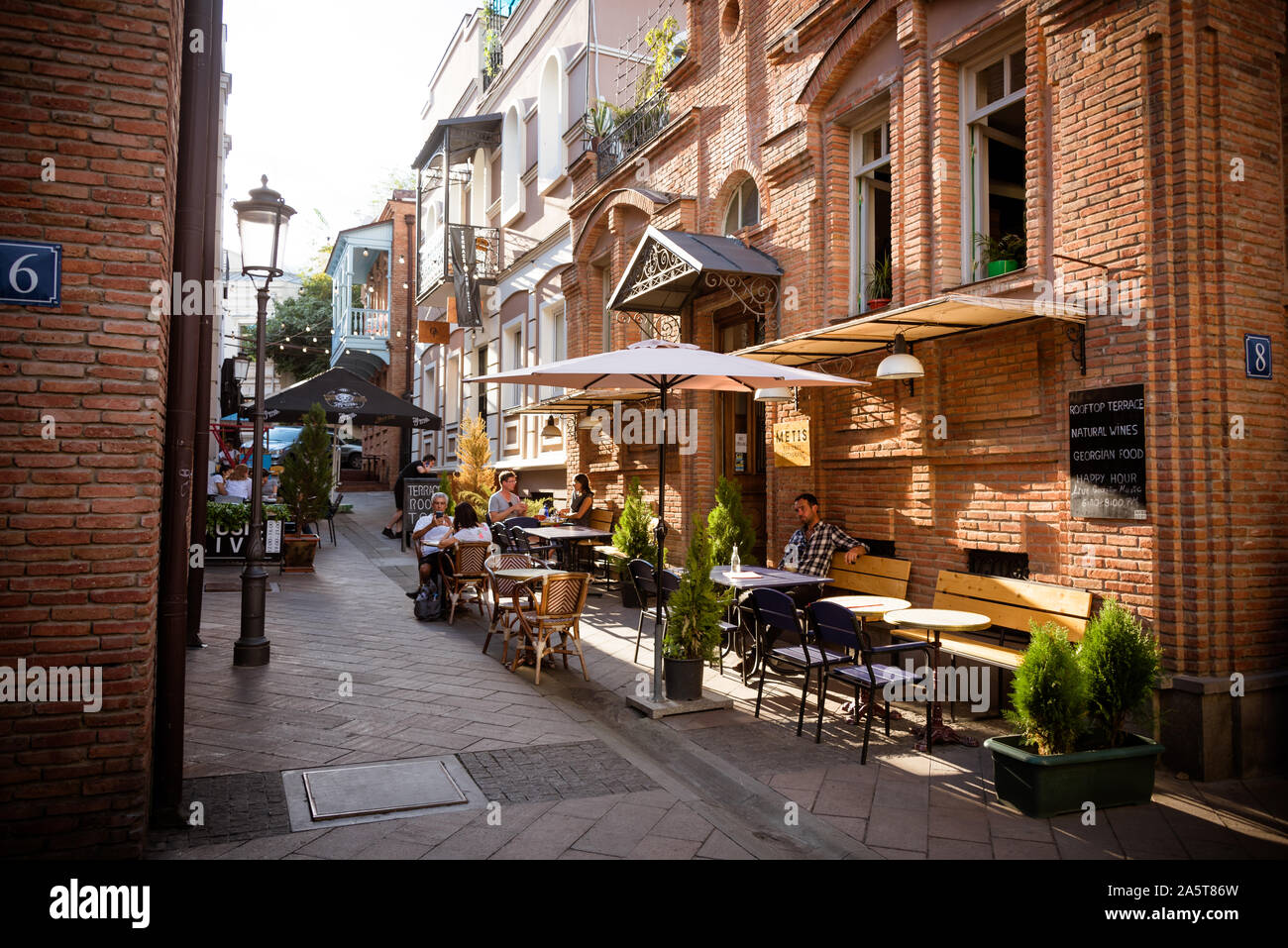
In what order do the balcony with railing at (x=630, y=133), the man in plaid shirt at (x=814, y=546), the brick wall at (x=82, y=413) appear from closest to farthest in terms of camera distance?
the brick wall at (x=82, y=413)
the man in plaid shirt at (x=814, y=546)
the balcony with railing at (x=630, y=133)

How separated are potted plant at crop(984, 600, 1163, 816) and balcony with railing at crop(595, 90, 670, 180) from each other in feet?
34.4

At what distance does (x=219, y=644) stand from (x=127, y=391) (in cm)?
522

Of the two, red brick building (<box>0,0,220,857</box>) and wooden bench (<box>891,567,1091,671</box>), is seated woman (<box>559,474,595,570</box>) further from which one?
red brick building (<box>0,0,220,857</box>)

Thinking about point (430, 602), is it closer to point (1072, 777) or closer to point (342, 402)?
point (342, 402)

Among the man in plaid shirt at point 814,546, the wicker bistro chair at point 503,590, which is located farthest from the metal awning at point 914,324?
the wicker bistro chair at point 503,590

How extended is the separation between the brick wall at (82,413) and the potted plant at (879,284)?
6.68 m

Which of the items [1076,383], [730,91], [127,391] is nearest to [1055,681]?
[1076,383]

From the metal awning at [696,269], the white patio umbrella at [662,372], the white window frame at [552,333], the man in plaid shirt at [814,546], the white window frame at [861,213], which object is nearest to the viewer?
the white patio umbrella at [662,372]

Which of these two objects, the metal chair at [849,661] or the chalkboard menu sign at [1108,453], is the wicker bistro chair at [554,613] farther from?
the chalkboard menu sign at [1108,453]

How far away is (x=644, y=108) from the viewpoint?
14.2m

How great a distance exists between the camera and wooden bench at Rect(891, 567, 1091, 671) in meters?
6.28

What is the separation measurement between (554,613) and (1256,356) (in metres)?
5.78

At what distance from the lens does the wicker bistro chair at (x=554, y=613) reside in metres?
7.86
